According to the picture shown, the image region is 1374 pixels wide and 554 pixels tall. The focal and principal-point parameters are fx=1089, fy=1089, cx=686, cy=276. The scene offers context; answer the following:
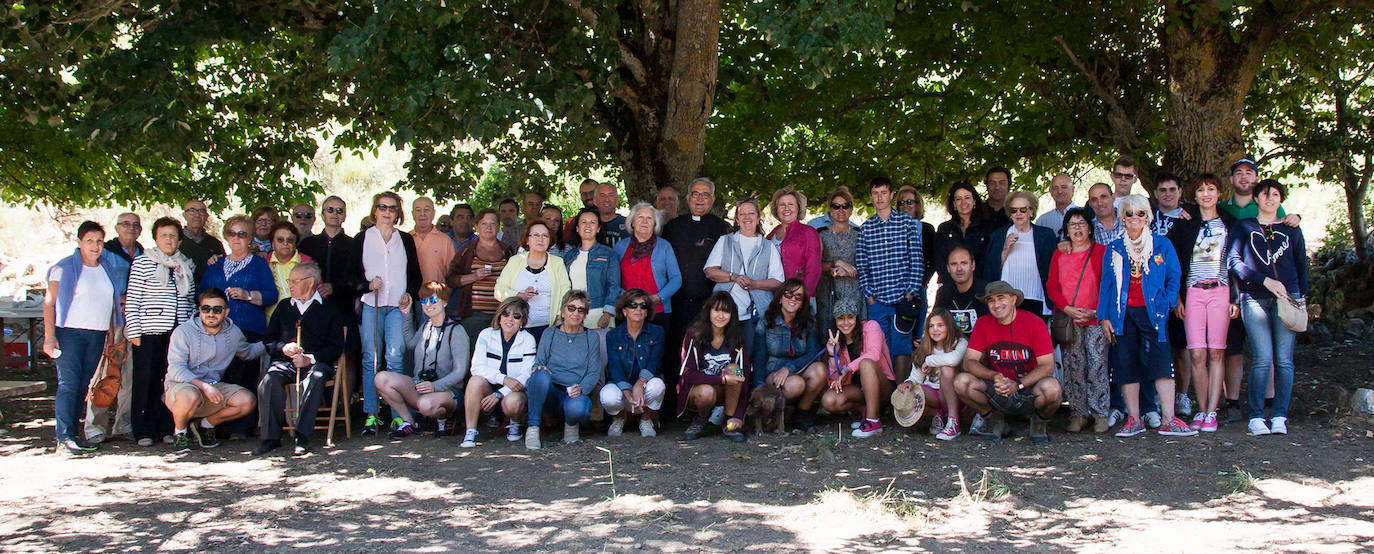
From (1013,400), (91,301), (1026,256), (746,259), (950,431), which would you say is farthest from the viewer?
(746,259)

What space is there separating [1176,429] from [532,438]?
422 cm

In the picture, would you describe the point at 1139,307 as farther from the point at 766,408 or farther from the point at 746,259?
the point at 746,259

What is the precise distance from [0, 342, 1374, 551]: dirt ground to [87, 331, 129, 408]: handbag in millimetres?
366

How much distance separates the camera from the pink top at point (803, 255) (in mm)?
7875

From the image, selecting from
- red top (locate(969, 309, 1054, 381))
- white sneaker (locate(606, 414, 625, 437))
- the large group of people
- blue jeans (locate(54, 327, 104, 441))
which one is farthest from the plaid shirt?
blue jeans (locate(54, 327, 104, 441))

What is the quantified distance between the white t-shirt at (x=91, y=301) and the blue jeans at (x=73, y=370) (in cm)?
6

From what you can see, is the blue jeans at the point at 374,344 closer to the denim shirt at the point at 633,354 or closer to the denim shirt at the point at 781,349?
the denim shirt at the point at 633,354

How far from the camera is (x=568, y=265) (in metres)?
7.95

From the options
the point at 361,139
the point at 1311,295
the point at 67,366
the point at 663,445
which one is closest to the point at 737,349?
the point at 663,445

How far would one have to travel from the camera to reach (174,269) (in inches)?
301

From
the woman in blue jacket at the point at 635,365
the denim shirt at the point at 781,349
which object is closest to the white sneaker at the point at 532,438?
the woman in blue jacket at the point at 635,365

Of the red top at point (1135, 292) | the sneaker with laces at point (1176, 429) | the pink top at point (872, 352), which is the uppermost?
the red top at point (1135, 292)

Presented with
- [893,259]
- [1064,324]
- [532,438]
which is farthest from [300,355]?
[1064,324]

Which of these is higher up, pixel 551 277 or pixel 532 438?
pixel 551 277
